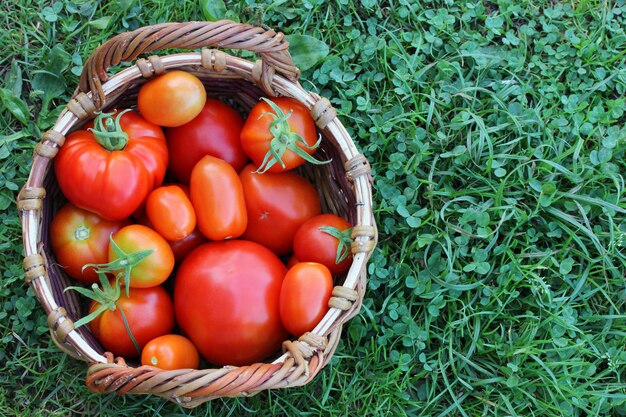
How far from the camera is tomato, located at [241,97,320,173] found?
163cm

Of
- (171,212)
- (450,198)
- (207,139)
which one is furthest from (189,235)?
(450,198)

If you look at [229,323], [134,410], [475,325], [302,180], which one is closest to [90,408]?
[134,410]

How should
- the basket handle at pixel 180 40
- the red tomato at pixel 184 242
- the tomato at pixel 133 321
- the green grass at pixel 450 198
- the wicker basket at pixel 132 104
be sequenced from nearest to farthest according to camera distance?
the wicker basket at pixel 132 104, the basket handle at pixel 180 40, the tomato at pixel 133 321, the red tomato at pixel 184 242, the green grass at pixel 450 198

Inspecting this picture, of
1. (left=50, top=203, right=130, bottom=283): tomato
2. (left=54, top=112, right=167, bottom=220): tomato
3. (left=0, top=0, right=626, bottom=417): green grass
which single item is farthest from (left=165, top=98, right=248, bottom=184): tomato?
(left=0, top=0, right=626, bottom=417): green grass

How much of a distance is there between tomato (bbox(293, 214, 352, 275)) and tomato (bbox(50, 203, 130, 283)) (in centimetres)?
49

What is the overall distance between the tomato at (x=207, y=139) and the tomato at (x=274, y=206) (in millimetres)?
68

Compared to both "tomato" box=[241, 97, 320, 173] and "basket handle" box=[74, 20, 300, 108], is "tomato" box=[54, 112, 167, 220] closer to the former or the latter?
"basket handle" box=[74, 20, 300, 108]

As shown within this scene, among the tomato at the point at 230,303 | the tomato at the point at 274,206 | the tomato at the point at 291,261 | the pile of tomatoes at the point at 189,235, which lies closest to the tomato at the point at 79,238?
the pile of tomatoes at the point at 189,235

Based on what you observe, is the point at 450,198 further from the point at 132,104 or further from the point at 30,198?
the point at 30,198

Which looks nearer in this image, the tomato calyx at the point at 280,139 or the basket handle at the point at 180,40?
the basket handle at the point at 180,40

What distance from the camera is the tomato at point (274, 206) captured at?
1.75 meters

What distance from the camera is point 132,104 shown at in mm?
1813

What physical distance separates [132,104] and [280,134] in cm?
47

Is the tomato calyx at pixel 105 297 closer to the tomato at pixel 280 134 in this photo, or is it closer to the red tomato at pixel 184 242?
the red tomato at pixel 184 242
